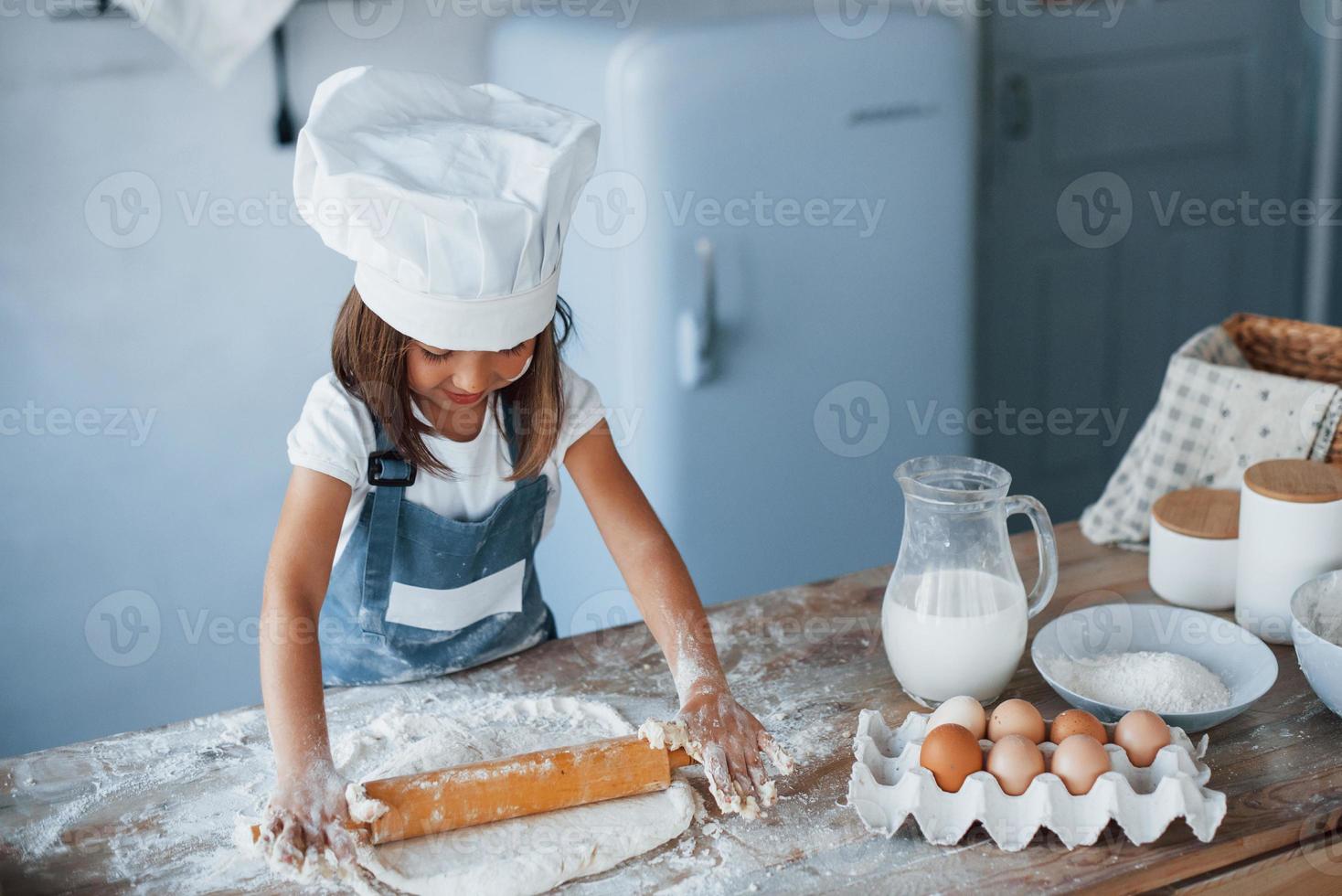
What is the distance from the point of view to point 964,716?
3.42 ft

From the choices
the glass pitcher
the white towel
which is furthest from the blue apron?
the white towel

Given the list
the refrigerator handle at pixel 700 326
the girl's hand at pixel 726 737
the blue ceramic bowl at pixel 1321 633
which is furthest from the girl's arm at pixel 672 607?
the refrigerator handle at pixel 700 326

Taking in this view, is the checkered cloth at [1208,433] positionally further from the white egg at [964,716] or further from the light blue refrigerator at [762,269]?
the light blue refrigerator at [762,269]

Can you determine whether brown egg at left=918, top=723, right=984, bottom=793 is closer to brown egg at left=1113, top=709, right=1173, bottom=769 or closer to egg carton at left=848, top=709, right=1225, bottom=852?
egg carton at left=848, top=709, right=1225, bottom=852

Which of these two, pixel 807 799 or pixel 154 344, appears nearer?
pixel 807 799

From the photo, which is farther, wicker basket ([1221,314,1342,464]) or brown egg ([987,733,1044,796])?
wicker basket ([1221,314,1342,464])

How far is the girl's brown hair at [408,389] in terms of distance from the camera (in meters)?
1.19

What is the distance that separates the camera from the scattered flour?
1.12 m

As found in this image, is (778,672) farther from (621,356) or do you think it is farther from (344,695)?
(621,356)

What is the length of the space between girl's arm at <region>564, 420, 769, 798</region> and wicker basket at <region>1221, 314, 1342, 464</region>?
2.82 ft

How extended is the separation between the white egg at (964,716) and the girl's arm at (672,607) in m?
0.15

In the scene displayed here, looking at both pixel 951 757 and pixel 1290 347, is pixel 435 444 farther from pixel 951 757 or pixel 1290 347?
pixel 1290 347

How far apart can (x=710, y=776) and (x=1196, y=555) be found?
0.65 meters

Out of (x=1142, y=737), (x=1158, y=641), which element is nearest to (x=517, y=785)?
(x=1142, y=737)
